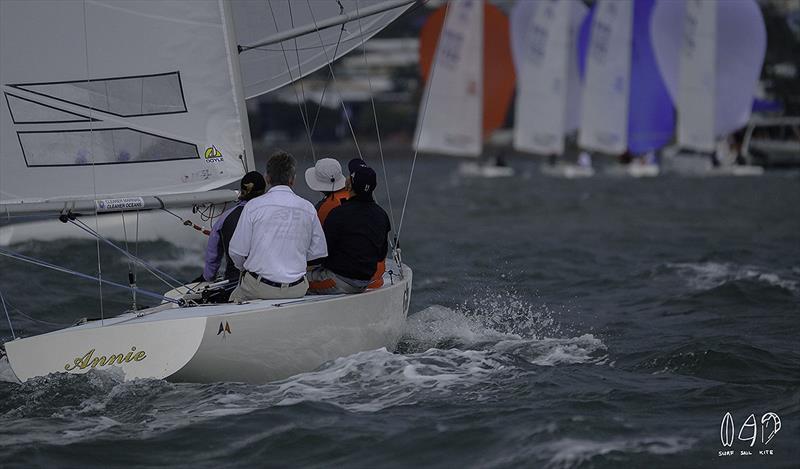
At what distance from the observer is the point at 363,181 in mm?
6539

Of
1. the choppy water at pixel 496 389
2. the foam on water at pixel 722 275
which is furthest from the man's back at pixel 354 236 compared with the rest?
the foam on water at pixel 722 275

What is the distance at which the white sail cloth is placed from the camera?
33375mm

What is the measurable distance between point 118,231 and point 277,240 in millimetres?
8237

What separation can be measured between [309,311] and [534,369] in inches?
48.7

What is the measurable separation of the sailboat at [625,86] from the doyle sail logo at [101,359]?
31107 mm

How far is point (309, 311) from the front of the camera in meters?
6.00

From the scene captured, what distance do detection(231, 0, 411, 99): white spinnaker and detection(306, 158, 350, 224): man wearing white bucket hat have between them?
1.24m

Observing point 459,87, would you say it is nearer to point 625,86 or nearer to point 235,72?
point 625,86

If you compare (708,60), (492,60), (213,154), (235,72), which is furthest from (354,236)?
(492,60)

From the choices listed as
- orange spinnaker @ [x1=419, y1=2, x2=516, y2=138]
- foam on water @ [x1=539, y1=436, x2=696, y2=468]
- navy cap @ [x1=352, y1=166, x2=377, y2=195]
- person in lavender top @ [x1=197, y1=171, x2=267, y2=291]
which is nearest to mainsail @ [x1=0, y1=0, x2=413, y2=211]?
person in lavender top @ [x1=197, y1=171, x2=267, y2=291]

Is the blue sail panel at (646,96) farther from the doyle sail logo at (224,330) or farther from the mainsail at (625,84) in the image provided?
the doyle sail logo at (224,330)

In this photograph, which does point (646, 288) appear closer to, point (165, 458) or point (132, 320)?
point (132, 320)

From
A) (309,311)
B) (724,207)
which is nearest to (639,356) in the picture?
(309,311)

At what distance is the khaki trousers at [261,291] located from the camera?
6270mm
